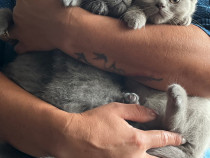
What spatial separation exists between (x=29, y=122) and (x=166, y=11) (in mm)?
804

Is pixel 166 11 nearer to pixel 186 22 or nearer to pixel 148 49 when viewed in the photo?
pixel 186 22

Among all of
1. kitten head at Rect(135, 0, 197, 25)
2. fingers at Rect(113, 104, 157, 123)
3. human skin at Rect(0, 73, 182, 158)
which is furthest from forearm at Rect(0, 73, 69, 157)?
kitten head at Rect(135, 0, 197, 25)

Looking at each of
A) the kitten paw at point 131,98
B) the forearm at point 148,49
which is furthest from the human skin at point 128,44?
the kitten paw at point 131,98

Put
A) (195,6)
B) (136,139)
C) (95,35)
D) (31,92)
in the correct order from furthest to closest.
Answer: (195,6)
(31,92)
(95,35)
(136,139)

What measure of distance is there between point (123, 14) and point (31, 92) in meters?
0.57

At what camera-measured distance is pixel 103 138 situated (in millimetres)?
778

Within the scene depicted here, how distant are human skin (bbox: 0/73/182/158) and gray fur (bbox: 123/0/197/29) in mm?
424

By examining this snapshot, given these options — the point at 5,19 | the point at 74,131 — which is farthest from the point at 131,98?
the point at 5,19

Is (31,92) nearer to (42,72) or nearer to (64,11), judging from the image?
(42,72)

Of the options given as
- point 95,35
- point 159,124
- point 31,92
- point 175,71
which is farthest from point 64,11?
point 159,124

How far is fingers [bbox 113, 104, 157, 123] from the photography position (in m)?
0.86

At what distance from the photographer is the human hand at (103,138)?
77 cm

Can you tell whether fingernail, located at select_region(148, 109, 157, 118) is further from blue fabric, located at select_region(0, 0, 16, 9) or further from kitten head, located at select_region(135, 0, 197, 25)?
blue fabric, located at select_region(0, 0, 16, 9)

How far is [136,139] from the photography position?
2.60 feet
